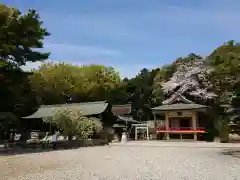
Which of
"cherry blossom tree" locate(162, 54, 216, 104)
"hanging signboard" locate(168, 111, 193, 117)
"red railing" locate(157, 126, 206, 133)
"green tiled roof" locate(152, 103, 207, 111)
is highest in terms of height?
"cherry blossom tree" locate(162, 54, 216, 104)

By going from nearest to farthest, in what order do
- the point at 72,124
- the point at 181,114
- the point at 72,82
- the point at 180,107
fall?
the point at 72,124, the point at 180,107, the point at 181,114, the point at 72,82

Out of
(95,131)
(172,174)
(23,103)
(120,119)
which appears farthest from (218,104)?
(172,174)

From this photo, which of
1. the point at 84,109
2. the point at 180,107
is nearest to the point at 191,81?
the point at 180,107

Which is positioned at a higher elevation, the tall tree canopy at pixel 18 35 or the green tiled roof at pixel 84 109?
the tall tree canopy at pixel 18 35

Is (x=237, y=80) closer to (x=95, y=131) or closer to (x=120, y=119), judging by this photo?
(x=120, y=119)

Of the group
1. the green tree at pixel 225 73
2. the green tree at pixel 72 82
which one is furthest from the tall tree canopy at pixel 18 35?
the green tree at pixel 225 73

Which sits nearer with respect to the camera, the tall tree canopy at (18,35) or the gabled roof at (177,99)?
the tall tree canopy at (18,35)

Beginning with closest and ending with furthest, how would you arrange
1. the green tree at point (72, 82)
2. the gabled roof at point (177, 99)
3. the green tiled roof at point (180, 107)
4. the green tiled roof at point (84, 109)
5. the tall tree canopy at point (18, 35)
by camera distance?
the tall tree canopy at point (18, 35)
the green tiled roof at point (84, 109)
the green tiled roof at point (180, 107)
the gabled roof at point (177, 99)
the green tree at point (72, 82)

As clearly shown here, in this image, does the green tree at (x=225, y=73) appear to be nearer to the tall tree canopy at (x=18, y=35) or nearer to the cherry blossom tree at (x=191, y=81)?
the cherry blossom tree at (x=191, y=81)

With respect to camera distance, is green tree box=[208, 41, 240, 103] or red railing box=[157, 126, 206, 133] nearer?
red railing box=[157, 126, 206, 133]

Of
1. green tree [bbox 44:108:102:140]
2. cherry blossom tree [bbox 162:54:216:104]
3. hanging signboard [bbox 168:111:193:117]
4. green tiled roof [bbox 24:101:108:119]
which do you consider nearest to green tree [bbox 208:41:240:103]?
cherry blossom tree [bbox 162:54:216:104]

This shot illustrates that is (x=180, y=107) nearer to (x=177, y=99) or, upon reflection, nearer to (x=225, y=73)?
(x=177, y=99)

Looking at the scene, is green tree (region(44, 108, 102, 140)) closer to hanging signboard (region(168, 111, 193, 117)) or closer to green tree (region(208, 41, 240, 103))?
hanging signboard (region(168, 111, 193, 117))

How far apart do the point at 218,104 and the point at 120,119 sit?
12130 mm
